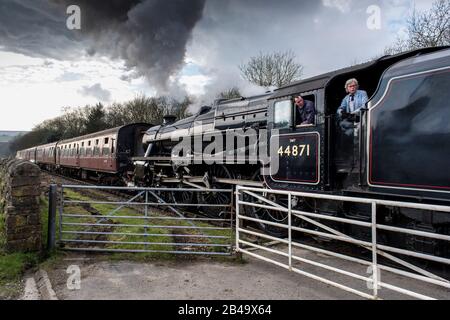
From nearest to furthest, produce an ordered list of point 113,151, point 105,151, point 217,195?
point 217,195 < point 113,151 < point 105,151

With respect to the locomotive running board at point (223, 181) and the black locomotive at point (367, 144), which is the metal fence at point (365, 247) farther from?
the locomotive running board at point (223, 181)

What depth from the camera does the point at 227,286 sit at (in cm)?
469

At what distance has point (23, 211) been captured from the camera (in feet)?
19.3

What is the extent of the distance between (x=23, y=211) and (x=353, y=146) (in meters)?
5.41

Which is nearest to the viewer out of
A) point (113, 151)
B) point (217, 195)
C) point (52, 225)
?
point (52, 225)

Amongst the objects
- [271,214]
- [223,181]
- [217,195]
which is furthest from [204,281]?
[217,195]

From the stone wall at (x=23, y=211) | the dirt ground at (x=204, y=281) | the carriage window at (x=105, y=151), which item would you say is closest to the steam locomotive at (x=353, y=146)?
the dirt ground at (x=204, y=281)

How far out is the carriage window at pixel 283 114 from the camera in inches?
278
